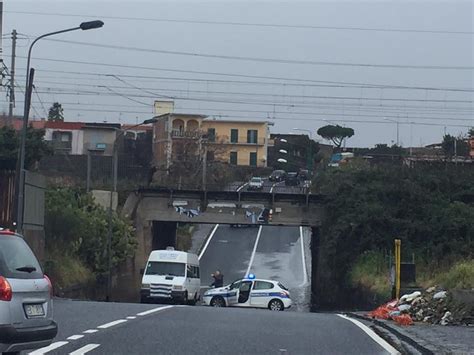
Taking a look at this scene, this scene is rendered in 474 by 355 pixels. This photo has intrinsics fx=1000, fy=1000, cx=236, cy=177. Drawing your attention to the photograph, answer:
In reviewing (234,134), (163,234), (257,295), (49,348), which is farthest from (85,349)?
(234,134)

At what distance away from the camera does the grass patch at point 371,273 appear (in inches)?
2153

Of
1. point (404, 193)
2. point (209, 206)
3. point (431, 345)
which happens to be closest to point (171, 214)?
point (209, 206)

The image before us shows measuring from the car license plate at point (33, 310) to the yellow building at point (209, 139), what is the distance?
83039 mm

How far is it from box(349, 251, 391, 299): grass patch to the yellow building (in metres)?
36.5

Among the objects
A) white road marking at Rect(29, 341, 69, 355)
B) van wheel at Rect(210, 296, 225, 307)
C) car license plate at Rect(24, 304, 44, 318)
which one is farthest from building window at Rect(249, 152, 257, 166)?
car license plate at Rect(24, 304, 44, 318)

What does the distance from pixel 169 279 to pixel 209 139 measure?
67962mm

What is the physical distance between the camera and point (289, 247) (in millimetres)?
93938

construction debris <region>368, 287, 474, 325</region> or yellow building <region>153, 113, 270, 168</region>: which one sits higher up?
yellow building <region>153, 113, 270, 168</region>

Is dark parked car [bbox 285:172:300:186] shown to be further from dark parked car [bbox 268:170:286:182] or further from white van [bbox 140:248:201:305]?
white van [bbox 140:248:201:305]

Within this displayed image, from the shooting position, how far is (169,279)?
45.4 metres

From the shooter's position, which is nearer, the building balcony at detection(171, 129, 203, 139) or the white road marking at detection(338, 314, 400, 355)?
the white road marking at detection(338, 314, 400, 355)

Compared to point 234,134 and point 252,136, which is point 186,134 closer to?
point 234,134

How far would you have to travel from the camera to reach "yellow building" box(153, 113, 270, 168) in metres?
100

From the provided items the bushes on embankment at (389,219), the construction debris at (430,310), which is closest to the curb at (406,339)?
the construction debris at (430,310)
